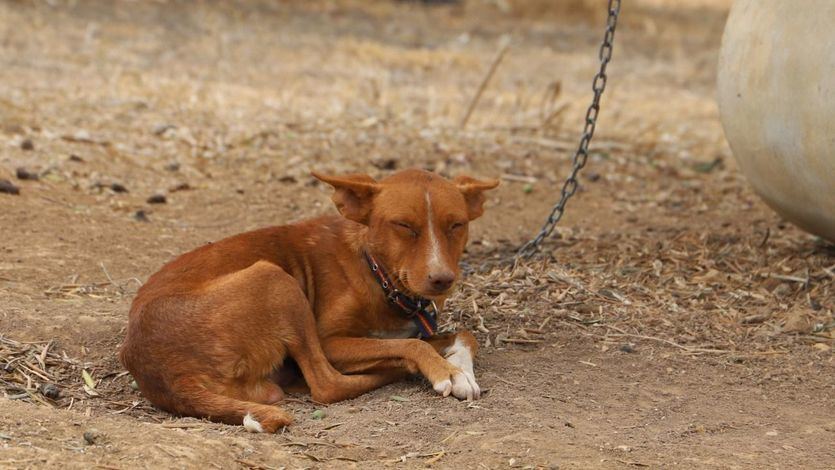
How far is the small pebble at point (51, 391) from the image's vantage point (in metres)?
5.11

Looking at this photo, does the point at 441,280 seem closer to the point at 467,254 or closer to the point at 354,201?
the point at 354,201

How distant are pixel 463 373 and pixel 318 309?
2.70 feet

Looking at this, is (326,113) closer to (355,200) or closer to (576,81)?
(576,81)

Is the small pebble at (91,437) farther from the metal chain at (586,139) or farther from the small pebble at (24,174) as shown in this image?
the small pebble at (24,174)

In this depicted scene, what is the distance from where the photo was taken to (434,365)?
5129 mm

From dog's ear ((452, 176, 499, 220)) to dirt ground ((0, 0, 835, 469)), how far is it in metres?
0.73

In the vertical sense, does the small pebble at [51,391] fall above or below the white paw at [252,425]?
below

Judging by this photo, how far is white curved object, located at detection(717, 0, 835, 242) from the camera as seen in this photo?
609 cm

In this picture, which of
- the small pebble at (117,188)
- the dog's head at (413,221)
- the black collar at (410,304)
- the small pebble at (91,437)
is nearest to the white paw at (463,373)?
the black collar at (410,304)

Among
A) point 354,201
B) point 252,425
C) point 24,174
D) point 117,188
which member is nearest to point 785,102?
point 354,201

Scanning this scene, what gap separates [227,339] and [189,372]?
8.5 inches

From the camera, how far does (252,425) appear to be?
15.4 ft

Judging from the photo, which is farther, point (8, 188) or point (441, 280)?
point (8, 188)

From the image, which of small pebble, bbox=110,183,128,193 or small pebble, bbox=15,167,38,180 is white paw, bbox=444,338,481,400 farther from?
small pebble, bbox=15,167,38,180
